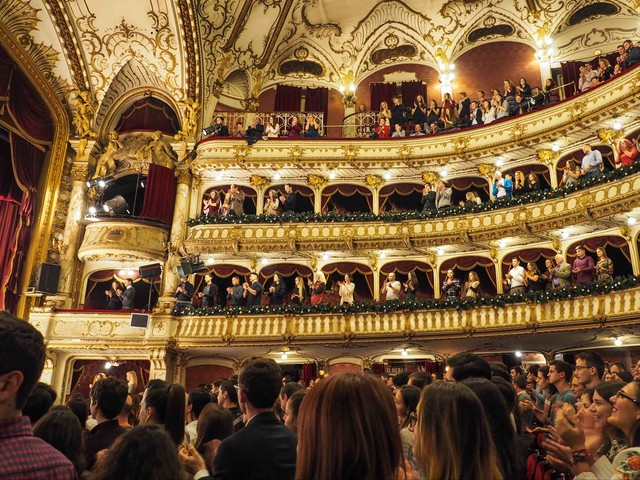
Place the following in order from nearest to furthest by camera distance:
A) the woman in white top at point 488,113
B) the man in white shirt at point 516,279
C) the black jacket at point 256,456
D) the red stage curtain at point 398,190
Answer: the black jacket at point 256,456 → the man in white shirt at point 516,279 → the woman in white top at point 488,113 → the red stage curtain at point 398,190

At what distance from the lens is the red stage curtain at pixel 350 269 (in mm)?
18875

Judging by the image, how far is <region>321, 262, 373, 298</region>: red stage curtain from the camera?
18875 mm

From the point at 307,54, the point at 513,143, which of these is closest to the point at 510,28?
the point at 513,143

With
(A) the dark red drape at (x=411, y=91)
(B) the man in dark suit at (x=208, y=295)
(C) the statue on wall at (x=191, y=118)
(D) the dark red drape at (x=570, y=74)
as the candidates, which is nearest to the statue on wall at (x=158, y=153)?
(C) the statue on wall at (x=191, y=118)

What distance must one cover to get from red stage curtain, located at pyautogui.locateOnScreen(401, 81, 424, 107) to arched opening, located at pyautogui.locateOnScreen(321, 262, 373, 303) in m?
7.24

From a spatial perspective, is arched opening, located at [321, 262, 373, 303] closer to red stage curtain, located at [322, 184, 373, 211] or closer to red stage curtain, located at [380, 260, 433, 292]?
red stage curtain, located at [380, 260, 433, 292]

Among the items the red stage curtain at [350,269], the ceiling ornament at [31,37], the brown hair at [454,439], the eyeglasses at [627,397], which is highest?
the ceiling ornament at [31,37]

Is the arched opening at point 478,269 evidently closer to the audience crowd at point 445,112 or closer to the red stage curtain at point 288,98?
the audience crowd at point 445,112

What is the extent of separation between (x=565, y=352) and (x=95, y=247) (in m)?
15.1

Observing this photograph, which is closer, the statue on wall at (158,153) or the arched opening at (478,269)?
the arched opening at (478,269)

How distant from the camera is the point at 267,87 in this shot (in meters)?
22.2

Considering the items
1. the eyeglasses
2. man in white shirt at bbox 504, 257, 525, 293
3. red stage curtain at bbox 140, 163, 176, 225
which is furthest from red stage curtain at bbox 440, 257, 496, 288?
the eyeglasses

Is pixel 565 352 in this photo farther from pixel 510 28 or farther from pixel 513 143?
pixel 510 28

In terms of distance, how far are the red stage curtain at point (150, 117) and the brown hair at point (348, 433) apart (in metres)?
19.7
